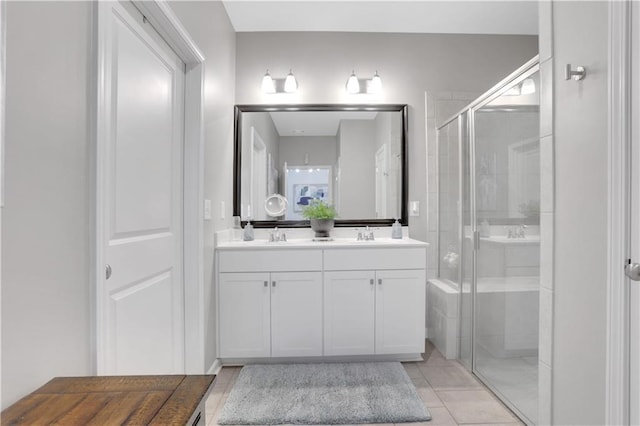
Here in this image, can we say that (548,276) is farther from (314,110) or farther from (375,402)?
(314,110)

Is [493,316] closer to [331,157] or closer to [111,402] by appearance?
[331,157]

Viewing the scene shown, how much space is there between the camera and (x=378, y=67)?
297cm

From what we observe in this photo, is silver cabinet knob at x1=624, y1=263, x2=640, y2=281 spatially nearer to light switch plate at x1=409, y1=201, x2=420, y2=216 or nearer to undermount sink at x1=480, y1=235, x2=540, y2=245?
undermount sink at x1=480, y1=235, x2=540, y2=245

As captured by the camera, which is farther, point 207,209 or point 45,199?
point 207,209

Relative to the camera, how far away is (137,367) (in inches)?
59.3

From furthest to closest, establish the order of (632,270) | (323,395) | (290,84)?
(290,84)
(323,395)
(632,270)

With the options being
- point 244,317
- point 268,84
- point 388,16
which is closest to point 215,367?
point 244,317

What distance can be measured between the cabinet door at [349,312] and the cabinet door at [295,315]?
0.06 meters

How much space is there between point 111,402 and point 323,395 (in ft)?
4.76

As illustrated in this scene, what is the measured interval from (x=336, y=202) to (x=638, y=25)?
6.92 feet

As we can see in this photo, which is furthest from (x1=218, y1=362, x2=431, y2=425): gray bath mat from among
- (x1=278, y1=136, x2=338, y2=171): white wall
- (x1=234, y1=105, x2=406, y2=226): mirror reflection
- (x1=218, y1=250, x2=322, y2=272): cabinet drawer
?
(x1=278, y1=136, x2=338, y2=171): white wall

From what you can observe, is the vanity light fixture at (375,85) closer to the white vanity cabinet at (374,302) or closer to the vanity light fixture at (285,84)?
the vanity light fixture at (285,84)

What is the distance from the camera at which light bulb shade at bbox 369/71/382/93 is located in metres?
2.89

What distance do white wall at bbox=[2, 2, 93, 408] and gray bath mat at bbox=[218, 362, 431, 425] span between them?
1058 millimetres
